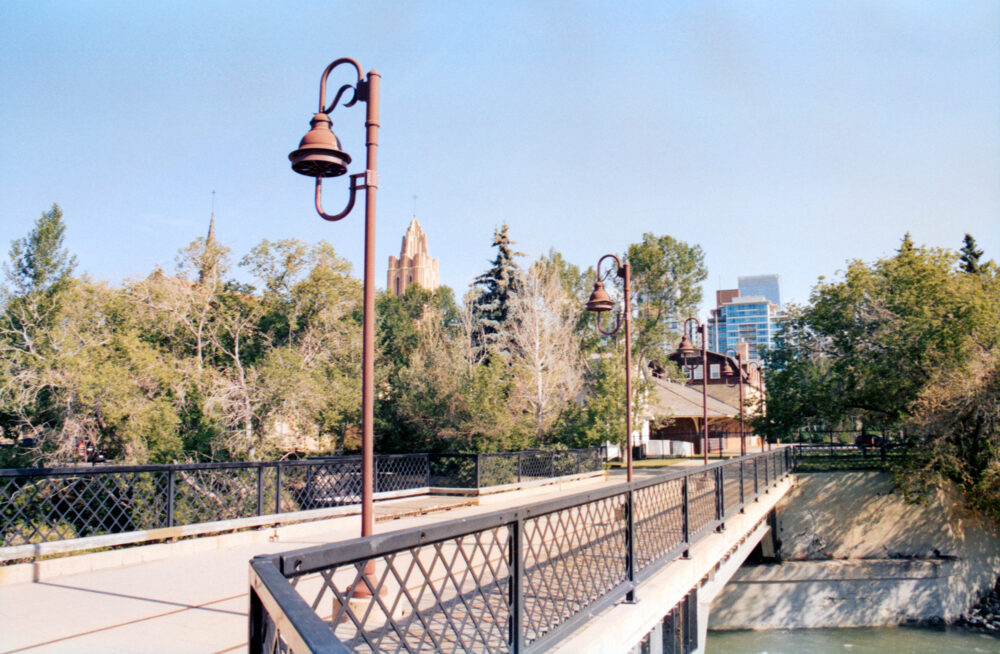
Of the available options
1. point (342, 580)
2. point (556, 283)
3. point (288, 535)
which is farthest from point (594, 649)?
point (556, 283)

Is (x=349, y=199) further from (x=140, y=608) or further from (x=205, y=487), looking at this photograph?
(x=205, y=487)

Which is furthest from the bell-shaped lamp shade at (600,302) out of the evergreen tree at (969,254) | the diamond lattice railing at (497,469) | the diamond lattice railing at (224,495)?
the evergreen tree at (969,254)

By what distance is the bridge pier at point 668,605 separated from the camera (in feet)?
17.4

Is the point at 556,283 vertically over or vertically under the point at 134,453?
over

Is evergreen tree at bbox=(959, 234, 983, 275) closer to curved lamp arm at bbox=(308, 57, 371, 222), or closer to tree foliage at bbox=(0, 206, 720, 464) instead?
tree foliage at bbox=(0, 206, 720, 464)

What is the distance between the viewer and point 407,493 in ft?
55.9

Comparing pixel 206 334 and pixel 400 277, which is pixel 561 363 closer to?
pixel 206 334

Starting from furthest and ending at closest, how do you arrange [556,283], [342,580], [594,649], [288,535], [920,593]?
1. [556,283]
2. [920,593]
3. [288,535]
4. [342,580]
5. [594,649]

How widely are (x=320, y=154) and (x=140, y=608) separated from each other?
4.51 meters

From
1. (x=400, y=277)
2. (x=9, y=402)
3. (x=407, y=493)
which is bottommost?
(x=407, y=493)

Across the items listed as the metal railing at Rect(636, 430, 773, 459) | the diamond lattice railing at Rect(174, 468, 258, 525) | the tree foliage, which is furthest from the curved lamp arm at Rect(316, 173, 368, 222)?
the metal railing at Rect(636, 430, 773, 459)

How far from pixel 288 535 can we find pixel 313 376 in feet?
42.1

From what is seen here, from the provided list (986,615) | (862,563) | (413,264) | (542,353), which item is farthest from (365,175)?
(413,264)

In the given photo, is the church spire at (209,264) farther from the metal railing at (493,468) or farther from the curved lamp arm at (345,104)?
the curved lamp arm at (345,104)
